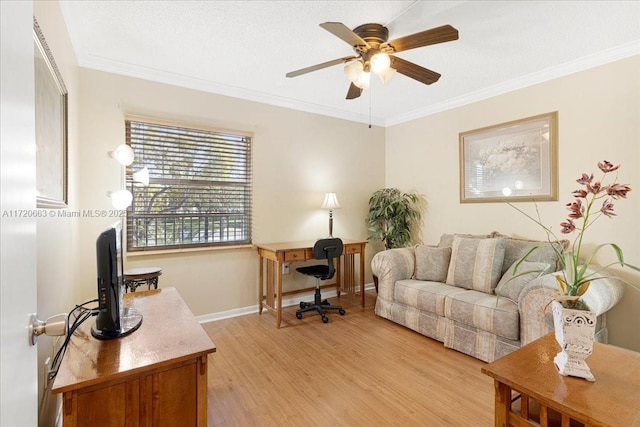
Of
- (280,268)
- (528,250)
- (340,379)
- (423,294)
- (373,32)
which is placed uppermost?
(373,32)

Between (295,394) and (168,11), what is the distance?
8.99ft

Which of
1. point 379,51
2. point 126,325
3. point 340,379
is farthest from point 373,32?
point 340,379

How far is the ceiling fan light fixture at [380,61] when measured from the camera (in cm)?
198

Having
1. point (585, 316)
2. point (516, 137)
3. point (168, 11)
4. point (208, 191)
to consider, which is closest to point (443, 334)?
point (585, 316)

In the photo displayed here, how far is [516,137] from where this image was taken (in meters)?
3.15

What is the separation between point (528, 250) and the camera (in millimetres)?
2891

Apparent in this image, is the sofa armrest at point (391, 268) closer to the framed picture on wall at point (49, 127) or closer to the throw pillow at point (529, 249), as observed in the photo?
the throw pillow at point (529, 249)

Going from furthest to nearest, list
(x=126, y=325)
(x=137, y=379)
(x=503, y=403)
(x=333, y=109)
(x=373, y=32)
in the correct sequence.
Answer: (x=333, y=109), (x=373, y=32), (x=126, y=325), (x=503, y=403), (x=137, y=379)

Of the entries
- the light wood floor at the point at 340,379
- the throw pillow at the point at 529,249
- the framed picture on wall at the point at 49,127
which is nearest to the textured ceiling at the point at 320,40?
the framed picture on wall at the point at 49,127

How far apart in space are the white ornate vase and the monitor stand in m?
1.88

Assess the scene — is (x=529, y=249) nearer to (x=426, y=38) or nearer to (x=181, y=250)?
(x=426, y=38)

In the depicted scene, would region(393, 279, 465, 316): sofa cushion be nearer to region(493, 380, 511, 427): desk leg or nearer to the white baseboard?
the white baseboard

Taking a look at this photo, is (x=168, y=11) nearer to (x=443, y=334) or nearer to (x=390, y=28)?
(x=390, y=28)

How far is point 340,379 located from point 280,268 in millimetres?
1254
